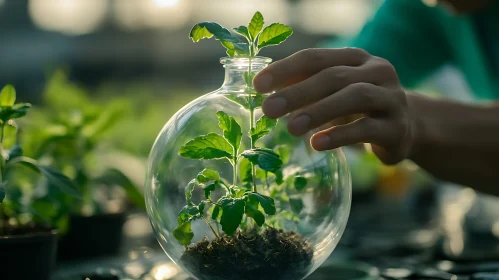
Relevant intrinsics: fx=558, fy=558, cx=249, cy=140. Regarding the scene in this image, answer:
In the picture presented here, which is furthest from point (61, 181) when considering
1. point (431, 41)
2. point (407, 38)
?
point (431, 41)

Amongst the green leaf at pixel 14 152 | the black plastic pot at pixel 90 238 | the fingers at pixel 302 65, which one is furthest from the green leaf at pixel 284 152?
the black plastic pot at pixel 90 238

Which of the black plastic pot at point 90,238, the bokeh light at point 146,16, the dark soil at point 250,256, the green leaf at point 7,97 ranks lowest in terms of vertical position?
the black plastic pot at point 90,238

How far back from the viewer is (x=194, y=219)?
2.94 feet

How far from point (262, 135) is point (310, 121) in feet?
0.26

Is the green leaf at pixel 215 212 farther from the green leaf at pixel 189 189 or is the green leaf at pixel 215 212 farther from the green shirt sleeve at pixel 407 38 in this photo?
the green shirt sleeve at pixel 407 38

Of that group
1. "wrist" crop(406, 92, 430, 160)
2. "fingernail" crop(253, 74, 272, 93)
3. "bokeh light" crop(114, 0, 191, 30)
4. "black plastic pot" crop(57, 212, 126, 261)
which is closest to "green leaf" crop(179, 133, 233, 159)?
"fingernail" crop(253, 74, 272, 93)

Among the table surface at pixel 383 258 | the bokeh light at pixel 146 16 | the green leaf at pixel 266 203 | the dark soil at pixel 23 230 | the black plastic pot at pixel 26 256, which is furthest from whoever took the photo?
the bokeh light at pixel 146 16

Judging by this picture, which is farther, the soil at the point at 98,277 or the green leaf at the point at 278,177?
the soil at the point at 98,277

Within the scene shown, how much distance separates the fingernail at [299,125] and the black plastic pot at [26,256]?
0.53m

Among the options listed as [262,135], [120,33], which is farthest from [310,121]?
[120,33]

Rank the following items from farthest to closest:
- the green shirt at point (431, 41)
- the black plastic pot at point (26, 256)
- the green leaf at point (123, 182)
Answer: the green shirt at point (431, 41), the green leaf at point (123, 182), the black plastic pot at point (26, 256)

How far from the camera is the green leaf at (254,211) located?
0.84 metres

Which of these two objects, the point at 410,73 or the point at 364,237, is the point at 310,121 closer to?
the point at 364,237

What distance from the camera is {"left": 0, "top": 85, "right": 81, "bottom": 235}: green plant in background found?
41.5 inches
